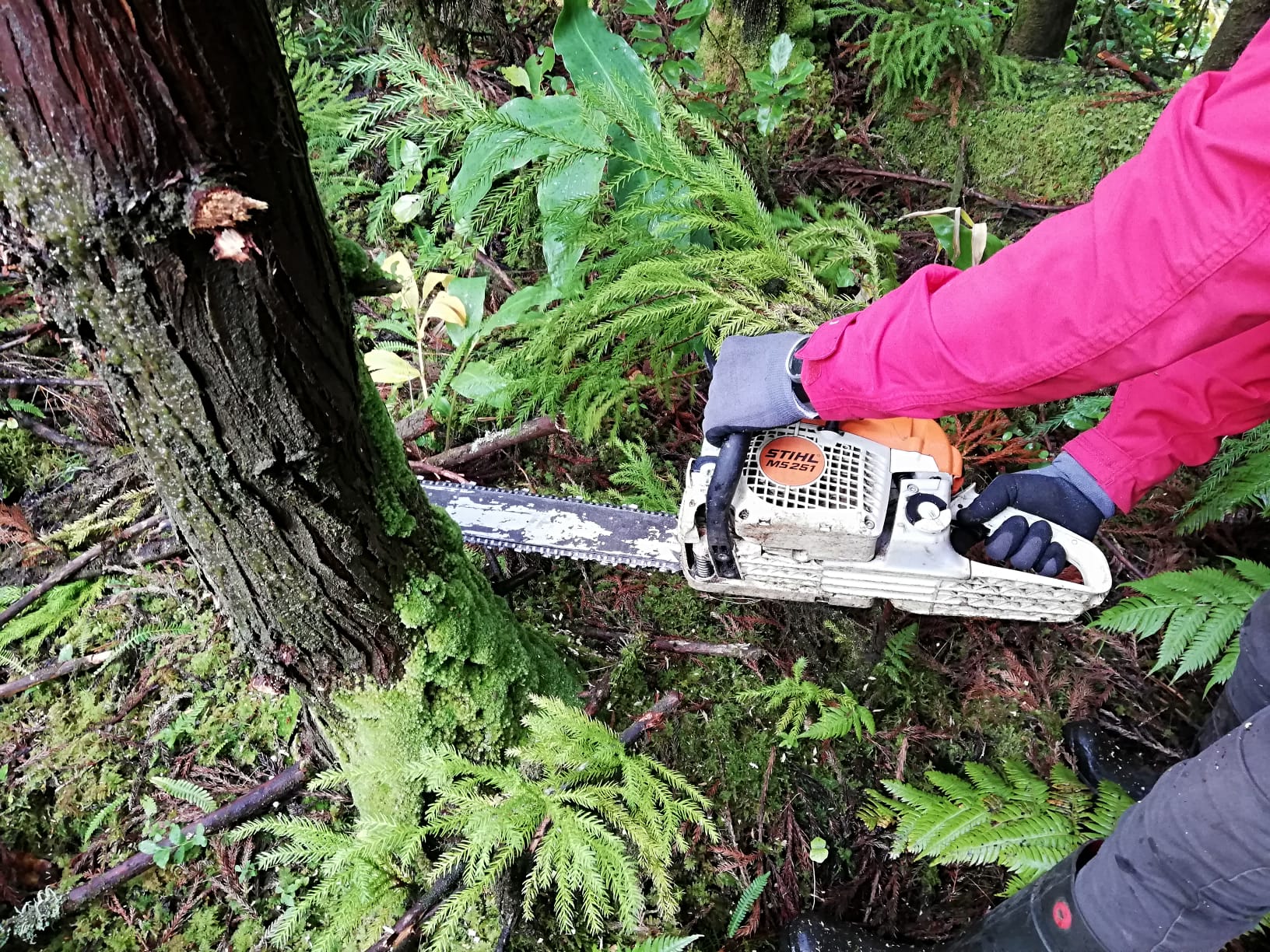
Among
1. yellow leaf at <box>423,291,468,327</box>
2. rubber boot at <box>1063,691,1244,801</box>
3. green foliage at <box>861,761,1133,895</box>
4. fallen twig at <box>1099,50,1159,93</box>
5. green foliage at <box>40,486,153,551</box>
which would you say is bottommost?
rubber boot at <box>1063,691,1244,801</box>

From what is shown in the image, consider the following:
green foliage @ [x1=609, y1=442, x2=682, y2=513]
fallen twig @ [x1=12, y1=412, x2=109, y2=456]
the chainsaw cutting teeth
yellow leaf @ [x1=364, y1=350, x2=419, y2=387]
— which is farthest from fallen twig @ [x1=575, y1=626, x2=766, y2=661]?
fallen twig @ [x1=12, y1=412, x2=109, y2=456]

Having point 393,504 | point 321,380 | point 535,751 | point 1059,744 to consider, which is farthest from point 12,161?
point 1059,744

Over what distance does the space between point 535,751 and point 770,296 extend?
1632 mm

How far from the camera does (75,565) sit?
2.37 metres

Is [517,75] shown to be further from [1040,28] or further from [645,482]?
[1040,28]

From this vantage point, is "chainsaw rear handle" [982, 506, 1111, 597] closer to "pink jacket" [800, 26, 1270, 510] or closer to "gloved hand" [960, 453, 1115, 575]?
"gloved hand" [960, 453, 1115, 575]

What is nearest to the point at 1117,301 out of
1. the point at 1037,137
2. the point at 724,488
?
the point at 724,488

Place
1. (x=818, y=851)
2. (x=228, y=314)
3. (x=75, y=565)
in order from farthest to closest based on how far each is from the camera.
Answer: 1. (x=75, y=565)
2. (x=818, y=851)
3. (x=228, y=314)

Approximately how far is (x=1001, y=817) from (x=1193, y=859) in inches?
20.4

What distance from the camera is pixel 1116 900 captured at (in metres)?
1.36

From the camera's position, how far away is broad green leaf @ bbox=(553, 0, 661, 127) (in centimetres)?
231

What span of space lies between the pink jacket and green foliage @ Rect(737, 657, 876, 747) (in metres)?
0.79

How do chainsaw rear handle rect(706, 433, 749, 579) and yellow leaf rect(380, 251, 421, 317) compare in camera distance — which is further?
yellow leaf rect(380, 251, 421, 317)

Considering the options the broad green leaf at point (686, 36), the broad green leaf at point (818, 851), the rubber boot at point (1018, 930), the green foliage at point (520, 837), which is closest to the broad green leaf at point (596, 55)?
the broad green leaf at point (686, 36)
